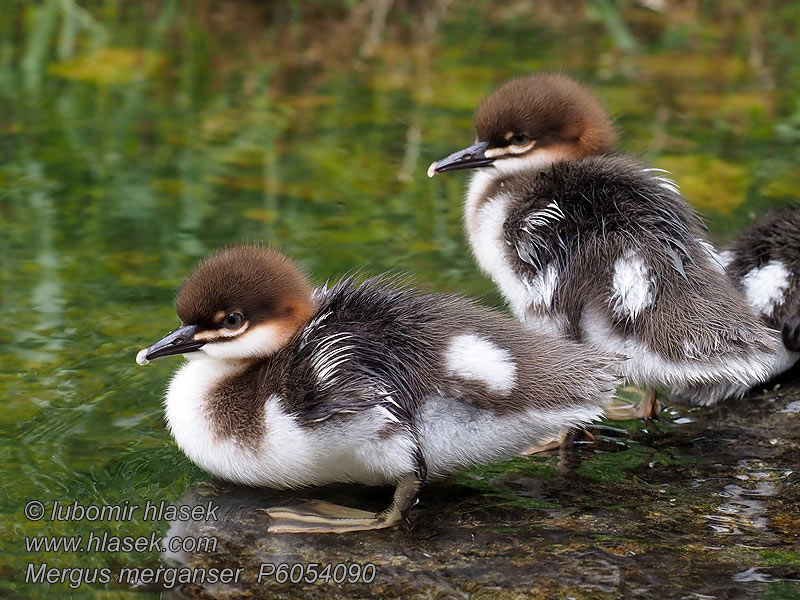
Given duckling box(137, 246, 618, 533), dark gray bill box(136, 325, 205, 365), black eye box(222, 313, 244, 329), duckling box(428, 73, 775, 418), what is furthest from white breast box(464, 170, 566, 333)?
dark gray bill box(136, 325, 205, 365)

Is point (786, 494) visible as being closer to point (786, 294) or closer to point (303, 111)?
point (786, 294)

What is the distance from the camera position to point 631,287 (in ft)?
12.3

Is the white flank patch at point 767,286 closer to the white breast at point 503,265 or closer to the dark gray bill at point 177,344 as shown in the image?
the white breast at point 503,265

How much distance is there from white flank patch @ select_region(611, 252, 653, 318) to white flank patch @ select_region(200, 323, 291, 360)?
1040mm

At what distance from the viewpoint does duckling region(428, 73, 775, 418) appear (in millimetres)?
3736

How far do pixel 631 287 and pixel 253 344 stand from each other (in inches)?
46.3

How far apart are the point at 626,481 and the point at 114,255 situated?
2672 mm

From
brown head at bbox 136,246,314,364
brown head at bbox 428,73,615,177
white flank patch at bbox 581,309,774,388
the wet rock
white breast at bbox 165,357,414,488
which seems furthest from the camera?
brown head at bbox 428,73,615,177

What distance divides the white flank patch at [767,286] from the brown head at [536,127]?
2.31ft

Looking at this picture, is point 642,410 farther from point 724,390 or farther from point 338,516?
point 338,516

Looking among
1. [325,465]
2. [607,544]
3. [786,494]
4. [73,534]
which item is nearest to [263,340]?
[325,465]

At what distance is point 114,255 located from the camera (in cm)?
534

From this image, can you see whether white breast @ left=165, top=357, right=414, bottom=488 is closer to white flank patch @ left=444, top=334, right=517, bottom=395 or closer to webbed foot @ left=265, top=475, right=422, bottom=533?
webbed foot @ left=265, top=475, right=422, bottom=533

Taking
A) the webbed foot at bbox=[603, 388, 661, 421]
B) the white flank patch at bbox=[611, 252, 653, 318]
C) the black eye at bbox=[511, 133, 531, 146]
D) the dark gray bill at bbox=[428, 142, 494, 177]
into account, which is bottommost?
the webbed foot at bbox=[603, 388, 661, 421]
